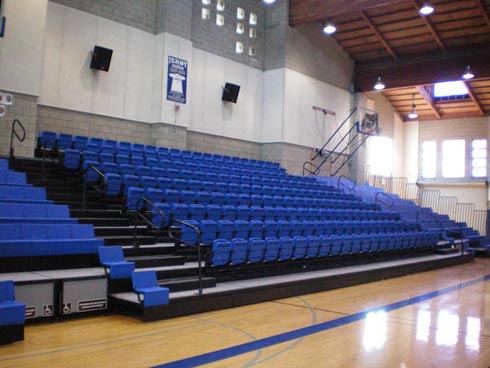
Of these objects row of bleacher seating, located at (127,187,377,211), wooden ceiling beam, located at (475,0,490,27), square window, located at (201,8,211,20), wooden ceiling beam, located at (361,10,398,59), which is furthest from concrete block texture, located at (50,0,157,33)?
wooden ceiling beam, located at (475,0,490,27)

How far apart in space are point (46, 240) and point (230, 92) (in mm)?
10145

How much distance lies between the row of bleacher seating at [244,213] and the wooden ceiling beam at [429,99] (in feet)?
30.5

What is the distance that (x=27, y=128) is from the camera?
998 centimetres

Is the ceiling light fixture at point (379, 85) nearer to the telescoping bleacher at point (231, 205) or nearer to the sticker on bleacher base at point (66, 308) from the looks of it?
the telescoping bleacher at point (231, 205)

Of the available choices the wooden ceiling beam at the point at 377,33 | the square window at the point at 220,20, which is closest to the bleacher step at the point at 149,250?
the square window at the point at 220,20

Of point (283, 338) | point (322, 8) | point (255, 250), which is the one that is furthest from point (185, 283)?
point (322, 8)

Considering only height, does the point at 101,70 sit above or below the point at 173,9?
below

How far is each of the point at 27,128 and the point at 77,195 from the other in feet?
8.82

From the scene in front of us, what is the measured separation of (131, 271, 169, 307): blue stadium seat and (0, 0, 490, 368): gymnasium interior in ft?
0.09

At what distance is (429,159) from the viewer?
22.5m

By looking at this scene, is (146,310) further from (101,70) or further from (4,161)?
(101,70)

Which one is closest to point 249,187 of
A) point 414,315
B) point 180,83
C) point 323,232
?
point 323,232

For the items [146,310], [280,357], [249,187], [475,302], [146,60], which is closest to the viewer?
[280,357]

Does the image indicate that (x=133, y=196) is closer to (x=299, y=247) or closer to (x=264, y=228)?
(x=264, y=228)
